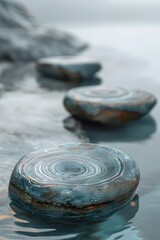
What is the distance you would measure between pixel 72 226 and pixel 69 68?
271cm

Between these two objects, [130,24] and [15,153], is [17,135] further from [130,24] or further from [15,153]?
[130,24]

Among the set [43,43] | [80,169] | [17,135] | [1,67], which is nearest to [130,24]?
[43,43]

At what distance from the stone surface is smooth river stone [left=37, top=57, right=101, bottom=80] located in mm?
807

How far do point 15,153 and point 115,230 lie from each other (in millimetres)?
873

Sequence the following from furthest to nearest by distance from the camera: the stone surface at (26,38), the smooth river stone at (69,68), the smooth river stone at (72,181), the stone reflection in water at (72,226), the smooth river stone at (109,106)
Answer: the stone surface at (26,38), the smooth river stone at (69,68), the smooth river stone at (109,106), the smooth river stone at (72,181), the stone reflection in water at (72,226)

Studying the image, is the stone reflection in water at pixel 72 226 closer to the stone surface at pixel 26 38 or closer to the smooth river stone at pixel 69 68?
the smooth river stone at pixel 69 68

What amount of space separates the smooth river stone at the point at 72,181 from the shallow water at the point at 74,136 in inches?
2.0

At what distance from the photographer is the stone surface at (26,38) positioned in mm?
5234

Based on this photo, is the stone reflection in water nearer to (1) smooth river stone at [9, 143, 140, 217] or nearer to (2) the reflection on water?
(1) smooth river stone at [9, 143, 140, 217]

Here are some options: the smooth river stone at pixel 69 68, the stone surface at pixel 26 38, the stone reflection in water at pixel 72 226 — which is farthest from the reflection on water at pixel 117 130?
the stone surface at pixel 26 38

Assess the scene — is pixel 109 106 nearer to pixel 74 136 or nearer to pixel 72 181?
pixel 74 136

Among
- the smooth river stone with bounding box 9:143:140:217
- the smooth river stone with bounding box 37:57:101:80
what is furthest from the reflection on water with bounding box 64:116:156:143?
the smooth river stone with bounding box 37:57:101:80

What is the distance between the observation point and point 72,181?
1.83 meters

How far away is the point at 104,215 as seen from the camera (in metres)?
1.80
